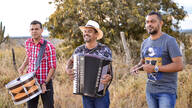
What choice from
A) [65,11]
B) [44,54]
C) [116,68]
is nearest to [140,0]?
[65,11]

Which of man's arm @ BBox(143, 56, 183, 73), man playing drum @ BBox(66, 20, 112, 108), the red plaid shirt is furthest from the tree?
man's arm @ BBox(143, 56, 183, 73)

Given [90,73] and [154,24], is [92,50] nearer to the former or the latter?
[90,73]

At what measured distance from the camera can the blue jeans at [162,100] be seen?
2.42 m

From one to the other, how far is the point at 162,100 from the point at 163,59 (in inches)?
19.4

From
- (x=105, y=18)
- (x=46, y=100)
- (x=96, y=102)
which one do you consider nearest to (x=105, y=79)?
(x=96, y=102)

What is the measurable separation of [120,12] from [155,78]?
7.81 meters

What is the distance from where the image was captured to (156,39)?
2.54 meters

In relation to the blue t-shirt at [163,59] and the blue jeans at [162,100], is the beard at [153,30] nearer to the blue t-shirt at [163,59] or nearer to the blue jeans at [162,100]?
the blue t-shirt at [163,59]

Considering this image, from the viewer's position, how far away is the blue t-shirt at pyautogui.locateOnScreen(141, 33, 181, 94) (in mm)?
2387

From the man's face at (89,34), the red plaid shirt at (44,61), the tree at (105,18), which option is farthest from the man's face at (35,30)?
the tree at (105,18)

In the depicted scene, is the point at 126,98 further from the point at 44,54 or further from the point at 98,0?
the point at 98,0

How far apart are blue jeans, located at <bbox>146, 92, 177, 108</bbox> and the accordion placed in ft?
2.11

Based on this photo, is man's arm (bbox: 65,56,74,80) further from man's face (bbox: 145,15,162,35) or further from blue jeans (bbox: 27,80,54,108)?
man's face (bbox: 145,15,162,35)

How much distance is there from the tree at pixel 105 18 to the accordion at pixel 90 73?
6.83 metres
